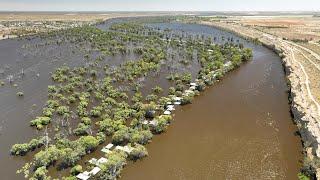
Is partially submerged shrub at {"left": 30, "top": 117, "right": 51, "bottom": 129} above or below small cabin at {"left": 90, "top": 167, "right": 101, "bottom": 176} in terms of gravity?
above

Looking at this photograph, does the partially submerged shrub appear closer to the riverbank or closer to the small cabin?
the small cabin

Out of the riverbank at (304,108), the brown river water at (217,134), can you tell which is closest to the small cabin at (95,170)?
the brown river water at (217,134)

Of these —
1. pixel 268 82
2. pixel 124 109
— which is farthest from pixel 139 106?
pixel 268 82

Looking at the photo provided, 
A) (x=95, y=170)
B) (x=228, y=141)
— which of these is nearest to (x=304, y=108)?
(x=228, y=141)

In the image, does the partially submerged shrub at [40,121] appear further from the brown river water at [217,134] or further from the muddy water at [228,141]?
the muddy water at [228,141]

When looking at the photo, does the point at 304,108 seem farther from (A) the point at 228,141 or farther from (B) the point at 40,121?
(B) the point at 40,121

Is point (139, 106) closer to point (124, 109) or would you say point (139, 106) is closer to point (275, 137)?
point (124, 109)

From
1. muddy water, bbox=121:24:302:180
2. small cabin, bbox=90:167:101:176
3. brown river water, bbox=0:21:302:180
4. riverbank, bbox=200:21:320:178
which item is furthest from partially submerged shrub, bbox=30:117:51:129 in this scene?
riverbank, bbox=200:21:320:178
